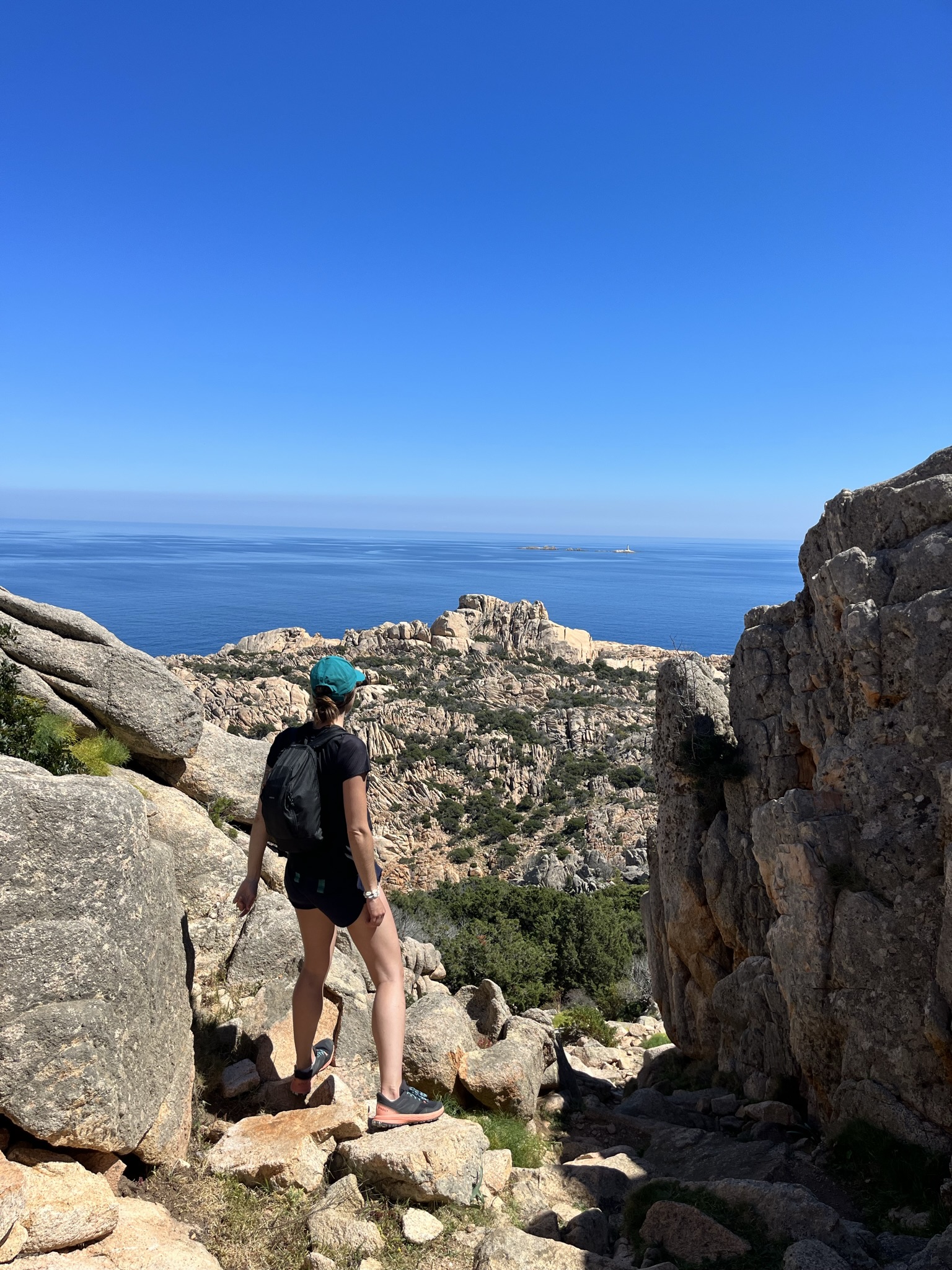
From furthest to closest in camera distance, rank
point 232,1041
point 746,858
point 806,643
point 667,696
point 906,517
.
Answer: point 667,696 < point 746,858 < point 806,643 < point 906,517 < point 232,1041

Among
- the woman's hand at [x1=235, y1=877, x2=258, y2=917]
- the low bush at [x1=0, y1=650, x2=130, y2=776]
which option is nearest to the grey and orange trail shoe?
the woman's hand at [x1=235, y1=877, x2=258, y2=917]

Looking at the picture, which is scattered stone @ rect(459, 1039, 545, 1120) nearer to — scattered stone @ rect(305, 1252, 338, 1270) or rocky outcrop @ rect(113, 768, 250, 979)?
rocky outcrop @ rect(113, 768, 250, 979)

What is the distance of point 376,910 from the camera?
4.81 meters

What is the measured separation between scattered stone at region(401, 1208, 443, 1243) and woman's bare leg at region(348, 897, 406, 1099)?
649 mm

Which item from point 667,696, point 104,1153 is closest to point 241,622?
point 667,696

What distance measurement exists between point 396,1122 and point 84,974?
2057mm

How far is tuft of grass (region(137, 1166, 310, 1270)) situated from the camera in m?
3.94

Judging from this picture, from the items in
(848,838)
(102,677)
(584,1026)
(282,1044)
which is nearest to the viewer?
(282,1044)

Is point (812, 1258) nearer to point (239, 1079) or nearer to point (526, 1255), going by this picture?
point (526, 1255)

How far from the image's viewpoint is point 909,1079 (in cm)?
636

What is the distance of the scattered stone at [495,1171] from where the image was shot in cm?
482

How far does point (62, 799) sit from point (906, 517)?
8.70 m

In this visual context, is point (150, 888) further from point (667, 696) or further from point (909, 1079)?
point (667, 696)

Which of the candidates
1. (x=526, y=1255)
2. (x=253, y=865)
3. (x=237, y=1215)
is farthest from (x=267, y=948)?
(x=526, y=1255)
